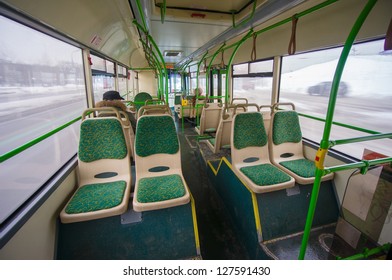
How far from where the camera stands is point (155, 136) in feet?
7.95

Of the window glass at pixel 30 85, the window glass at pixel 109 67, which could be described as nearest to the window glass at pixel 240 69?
the window glass at pixel 109 67

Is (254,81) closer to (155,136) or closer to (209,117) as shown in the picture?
(209,117)

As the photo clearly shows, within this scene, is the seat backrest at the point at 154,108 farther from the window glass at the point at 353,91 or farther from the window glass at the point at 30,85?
the window glass at the point at 353,91

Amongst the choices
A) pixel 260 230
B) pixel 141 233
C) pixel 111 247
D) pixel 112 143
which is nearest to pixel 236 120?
pixel 260 230

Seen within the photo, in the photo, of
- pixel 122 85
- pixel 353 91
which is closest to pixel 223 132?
pixel 353 91

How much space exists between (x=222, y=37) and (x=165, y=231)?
12.3 feet

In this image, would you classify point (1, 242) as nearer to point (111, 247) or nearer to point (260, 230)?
point (111, 247)

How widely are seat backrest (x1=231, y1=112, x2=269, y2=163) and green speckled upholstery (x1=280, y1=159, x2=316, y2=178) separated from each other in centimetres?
31

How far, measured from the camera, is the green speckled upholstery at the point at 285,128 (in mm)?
2951

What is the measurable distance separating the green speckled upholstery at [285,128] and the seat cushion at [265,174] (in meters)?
0.48

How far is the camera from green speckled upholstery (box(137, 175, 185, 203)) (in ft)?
6.28

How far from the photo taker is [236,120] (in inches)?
109

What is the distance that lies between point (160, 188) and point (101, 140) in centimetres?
88

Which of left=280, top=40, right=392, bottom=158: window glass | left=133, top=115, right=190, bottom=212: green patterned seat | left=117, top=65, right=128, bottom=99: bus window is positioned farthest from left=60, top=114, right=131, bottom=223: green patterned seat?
left=117, top=65, right=128, bottom=99: bus window
